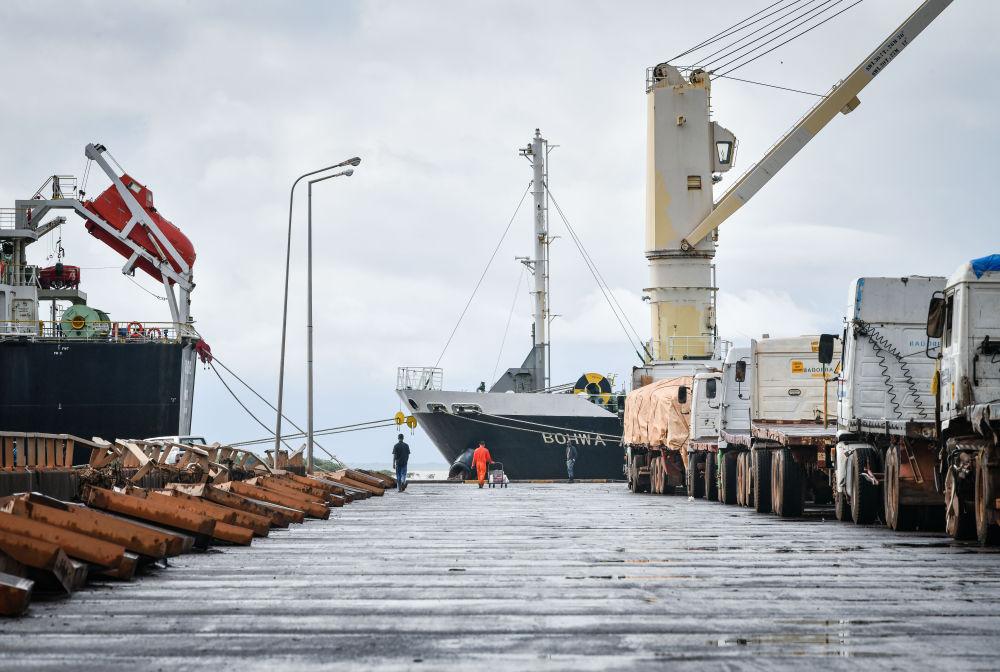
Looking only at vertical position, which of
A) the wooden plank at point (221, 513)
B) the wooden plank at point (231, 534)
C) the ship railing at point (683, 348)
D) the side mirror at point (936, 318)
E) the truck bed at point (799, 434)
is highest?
the ship railing at point (683, 348)

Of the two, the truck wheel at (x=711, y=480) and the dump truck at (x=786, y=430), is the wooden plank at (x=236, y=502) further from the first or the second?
the truck wheel at (x=711, y=480)

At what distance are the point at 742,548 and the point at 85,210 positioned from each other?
44.8m

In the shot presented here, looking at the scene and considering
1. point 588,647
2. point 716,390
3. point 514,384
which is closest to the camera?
point 588,647

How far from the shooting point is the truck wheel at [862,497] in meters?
18.6

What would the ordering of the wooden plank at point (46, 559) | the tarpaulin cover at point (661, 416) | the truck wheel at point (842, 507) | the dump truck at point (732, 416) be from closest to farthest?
the wooden plank at point (46, 559) < the truck wheel at point (842, 507) < the dump truck at point (732, 416) < the tarpaulin cover at point (661, 416)

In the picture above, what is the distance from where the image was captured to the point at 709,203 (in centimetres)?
5606

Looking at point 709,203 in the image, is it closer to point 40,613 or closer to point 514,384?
point 514,384

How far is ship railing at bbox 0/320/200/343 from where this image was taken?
50594mm

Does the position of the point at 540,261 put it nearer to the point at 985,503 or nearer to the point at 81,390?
the point at 81,390

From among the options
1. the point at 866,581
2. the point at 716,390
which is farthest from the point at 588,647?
the point at 716,390

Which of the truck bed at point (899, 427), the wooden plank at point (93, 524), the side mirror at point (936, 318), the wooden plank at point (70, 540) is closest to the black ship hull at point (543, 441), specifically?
the truck bed at point (899, 427)

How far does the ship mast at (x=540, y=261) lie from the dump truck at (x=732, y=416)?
3421 cm

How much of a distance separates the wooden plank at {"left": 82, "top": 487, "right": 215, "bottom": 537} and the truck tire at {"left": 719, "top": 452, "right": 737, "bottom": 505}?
51.6 feet

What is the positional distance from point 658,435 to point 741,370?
777 cm
